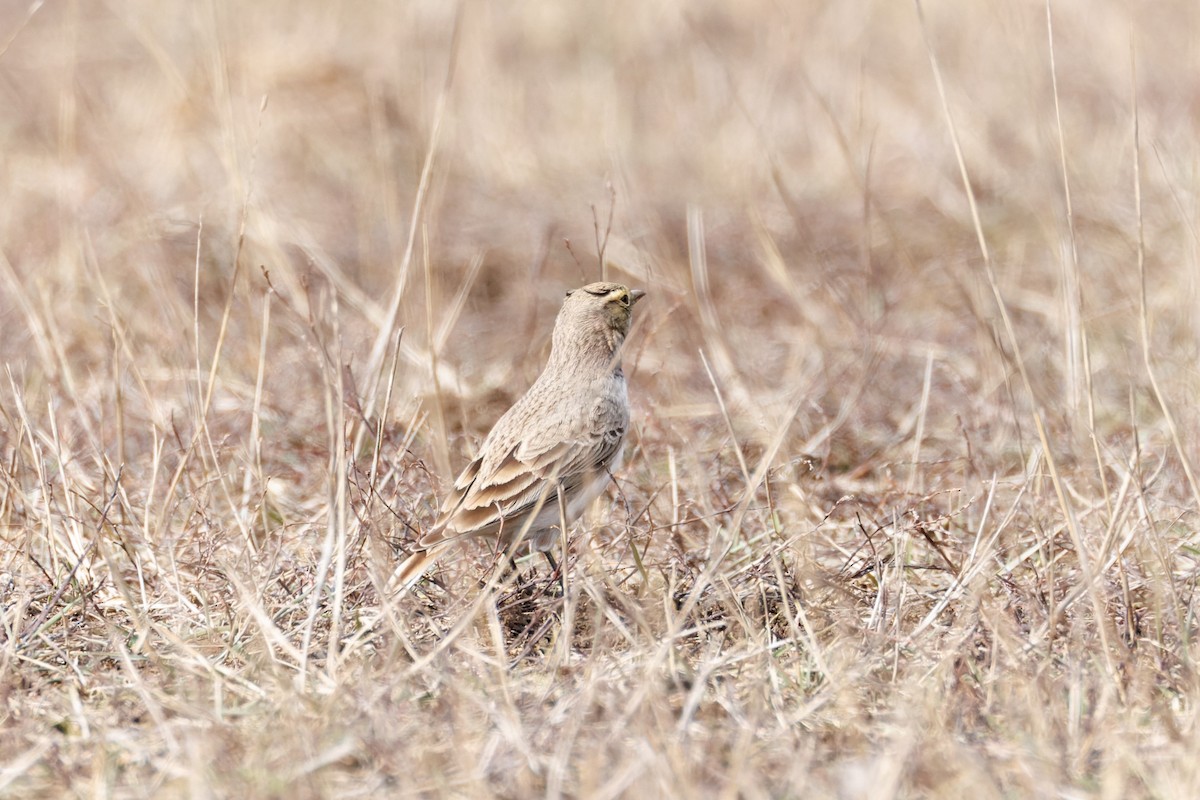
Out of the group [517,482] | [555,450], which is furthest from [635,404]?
[517,482]

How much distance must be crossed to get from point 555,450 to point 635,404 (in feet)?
4.54

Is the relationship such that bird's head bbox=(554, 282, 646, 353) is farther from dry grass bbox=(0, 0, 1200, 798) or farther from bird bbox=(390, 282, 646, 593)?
dry grass bbox=(0, 0, 1200, 798)

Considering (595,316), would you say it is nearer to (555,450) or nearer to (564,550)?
(555,450)

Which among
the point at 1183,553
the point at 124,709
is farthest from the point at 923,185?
the point at 124,709

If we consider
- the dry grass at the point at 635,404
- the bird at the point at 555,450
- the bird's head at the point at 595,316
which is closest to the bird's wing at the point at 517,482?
the bird at the point at 555,450

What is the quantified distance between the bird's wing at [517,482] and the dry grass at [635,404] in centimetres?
14

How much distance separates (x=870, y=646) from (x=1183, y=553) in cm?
111

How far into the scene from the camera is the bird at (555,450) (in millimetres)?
3764

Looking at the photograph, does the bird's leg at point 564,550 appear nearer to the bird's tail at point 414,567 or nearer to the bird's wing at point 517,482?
the bird's wing at point 517,482

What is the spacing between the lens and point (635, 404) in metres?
5.33

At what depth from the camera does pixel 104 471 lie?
13.1 ft

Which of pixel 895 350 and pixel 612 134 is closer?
pixel 895 350

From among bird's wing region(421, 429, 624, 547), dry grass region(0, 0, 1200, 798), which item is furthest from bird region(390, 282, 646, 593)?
dry grass region(0, 0, 1200, 798)

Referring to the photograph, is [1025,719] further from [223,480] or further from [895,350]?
[895,350]
